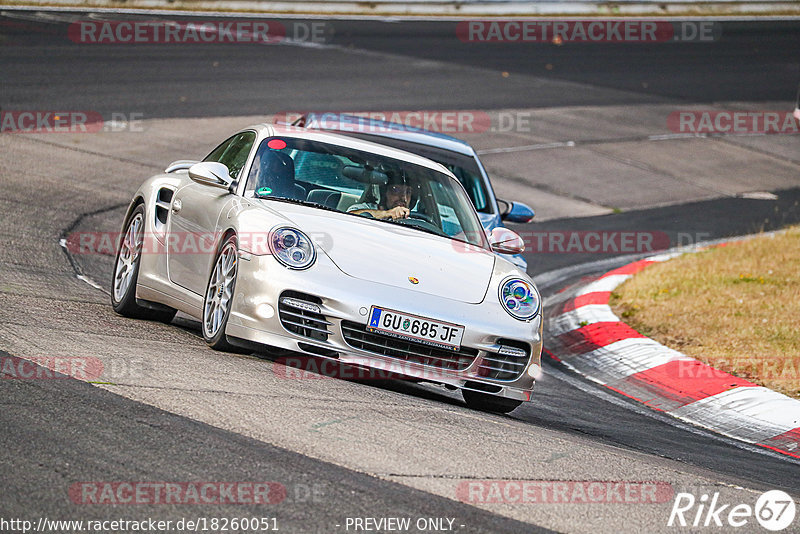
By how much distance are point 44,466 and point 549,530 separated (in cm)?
187

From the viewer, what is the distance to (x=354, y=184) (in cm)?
746

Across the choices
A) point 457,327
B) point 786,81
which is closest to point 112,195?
point 457,327

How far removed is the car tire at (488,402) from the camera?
22.2 ft

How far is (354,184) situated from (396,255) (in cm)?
101

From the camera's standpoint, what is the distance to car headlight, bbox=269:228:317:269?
6.29m

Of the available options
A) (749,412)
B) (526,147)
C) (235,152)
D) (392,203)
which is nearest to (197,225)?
(235,152)

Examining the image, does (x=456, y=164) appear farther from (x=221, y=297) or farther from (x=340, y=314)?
(x=340, y=314)
